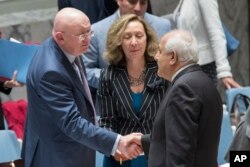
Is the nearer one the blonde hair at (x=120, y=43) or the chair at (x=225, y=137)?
the blonde hair at (x=120, y=43)

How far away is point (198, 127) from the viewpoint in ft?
10.7

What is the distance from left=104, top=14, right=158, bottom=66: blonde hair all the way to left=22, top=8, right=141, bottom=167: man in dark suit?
43cm

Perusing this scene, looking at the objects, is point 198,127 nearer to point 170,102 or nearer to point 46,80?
point 170,102

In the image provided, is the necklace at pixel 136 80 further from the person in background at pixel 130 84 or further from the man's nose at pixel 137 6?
the man's nose at pixel 137 6

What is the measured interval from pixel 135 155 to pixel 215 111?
771mm

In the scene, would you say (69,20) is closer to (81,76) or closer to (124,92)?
(81,76)

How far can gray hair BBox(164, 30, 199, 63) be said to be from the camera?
3.37 meters

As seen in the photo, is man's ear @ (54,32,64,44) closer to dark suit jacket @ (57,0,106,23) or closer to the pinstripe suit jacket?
the pinstripe suit jacket

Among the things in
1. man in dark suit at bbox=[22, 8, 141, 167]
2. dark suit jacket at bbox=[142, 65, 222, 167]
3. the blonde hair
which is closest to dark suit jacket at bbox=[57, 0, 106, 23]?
the blonde hair

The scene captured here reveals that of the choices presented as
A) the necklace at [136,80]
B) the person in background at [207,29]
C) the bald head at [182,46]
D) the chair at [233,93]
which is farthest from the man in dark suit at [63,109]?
the chair at [233,93]

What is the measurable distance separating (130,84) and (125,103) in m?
0.14

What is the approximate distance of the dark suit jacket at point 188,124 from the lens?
126 inches

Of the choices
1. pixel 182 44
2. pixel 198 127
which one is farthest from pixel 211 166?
pixel 182 44

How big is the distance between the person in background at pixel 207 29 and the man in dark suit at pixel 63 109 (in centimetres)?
175
